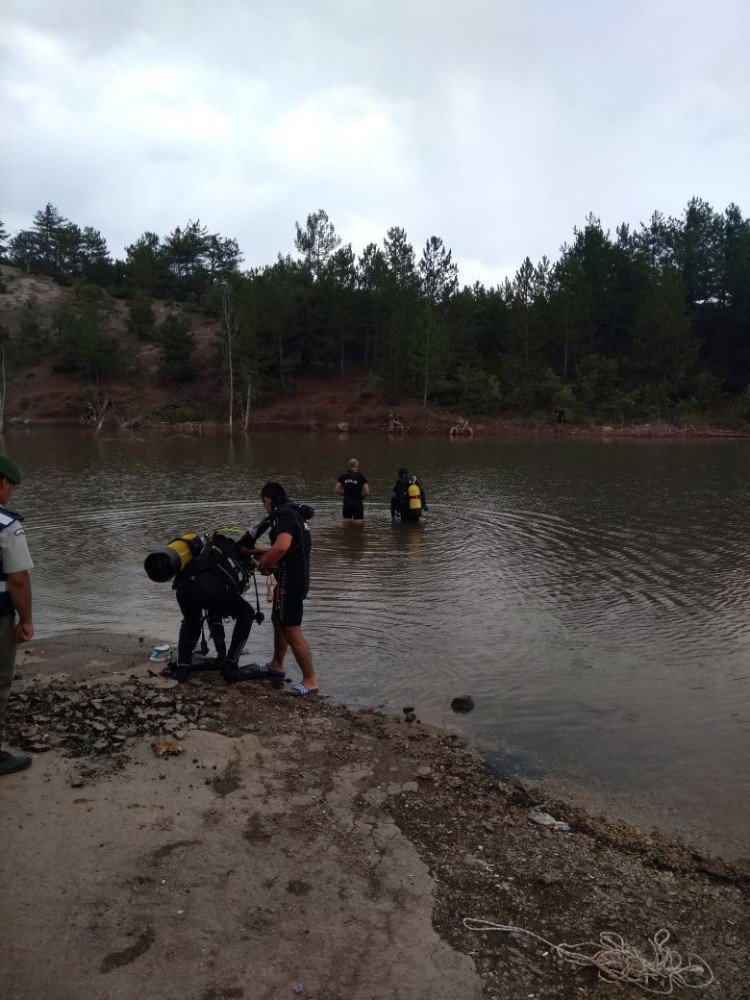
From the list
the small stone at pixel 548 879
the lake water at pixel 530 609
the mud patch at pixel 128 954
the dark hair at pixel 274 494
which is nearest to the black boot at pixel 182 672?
the lake water at pixel 530 609

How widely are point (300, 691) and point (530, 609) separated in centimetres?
464

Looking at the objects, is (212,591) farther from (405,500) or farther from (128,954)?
(405,500)

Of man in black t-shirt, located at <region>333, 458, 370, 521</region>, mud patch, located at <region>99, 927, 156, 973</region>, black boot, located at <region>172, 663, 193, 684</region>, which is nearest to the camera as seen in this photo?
mud patch, located at <region>99, 927, 156, 973</region>

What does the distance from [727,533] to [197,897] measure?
15.2m

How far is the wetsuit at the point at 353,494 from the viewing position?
16891 mm

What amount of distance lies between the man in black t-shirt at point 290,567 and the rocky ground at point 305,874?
1.23m

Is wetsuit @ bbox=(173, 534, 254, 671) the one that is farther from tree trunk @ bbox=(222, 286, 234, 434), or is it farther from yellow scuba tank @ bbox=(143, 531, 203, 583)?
tree trunk @ bbox=(222, 286, 234, 434)

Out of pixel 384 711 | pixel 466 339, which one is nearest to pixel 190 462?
pixel 384 711

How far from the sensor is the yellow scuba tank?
6.92 meters

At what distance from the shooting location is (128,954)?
344 centimetres

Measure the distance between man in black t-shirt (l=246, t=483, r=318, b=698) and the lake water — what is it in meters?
0.52

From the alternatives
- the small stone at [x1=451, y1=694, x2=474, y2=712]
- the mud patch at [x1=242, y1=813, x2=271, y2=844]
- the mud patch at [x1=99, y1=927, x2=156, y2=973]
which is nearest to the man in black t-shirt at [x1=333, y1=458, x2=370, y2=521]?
the small stone at [x1=451, y1=694, x2=474, y2=712]

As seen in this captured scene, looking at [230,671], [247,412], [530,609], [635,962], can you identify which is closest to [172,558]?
[230,671]

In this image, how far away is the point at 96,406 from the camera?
6775 cm
